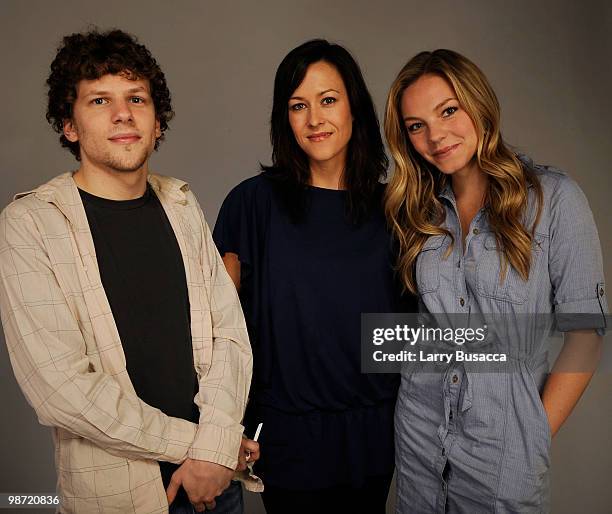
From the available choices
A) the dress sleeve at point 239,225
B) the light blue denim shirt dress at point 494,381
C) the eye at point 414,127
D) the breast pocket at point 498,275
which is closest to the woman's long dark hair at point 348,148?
the dress sleeve at point 239,225

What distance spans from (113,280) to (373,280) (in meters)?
0.81

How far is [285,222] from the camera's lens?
221 centimetres

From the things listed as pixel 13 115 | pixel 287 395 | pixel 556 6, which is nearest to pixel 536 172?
pixel 287 395

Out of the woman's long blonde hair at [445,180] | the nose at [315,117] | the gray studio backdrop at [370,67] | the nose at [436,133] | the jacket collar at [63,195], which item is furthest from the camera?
the gray studio backdrop at [370,67]

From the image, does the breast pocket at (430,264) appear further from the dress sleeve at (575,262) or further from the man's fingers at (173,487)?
the man's fingers at (173,487)

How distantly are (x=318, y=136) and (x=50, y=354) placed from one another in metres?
1.03

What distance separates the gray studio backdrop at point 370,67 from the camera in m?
3.26

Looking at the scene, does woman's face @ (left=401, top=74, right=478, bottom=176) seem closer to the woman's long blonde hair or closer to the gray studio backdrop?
the woman's long blonde hair

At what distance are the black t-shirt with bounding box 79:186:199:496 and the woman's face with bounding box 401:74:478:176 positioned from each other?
0.79m

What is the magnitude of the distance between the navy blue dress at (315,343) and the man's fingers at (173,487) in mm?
473

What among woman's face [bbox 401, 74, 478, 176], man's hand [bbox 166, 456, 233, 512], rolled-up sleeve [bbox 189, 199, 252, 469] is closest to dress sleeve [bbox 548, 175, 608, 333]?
woman's face [bbox 401, 74, 478, 176]

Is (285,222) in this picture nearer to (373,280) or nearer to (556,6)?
(373,280)

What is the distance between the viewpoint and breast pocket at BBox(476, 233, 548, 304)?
1.94 m

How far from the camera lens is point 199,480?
68.9 inches
